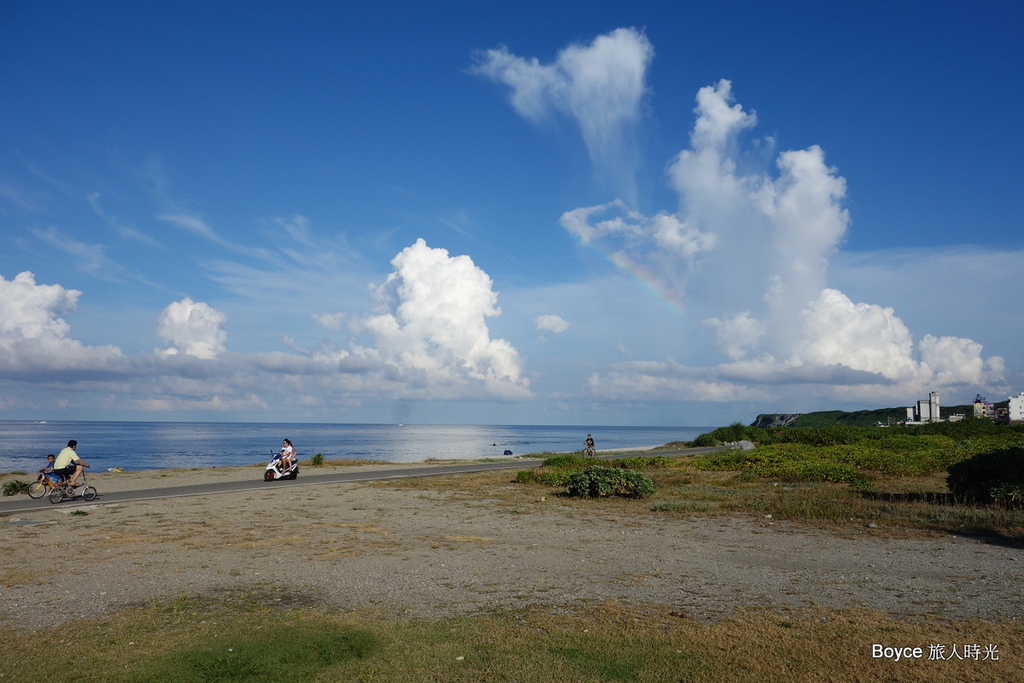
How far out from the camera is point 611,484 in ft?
73.7

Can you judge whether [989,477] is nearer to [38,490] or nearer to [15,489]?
[38,490]

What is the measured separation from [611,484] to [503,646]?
1610 centimetres

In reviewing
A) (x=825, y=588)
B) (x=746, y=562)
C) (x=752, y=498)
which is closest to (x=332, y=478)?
(x=752, y=498)

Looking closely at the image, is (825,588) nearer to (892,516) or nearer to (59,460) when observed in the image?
(892,516)

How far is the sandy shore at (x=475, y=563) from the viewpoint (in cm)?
898

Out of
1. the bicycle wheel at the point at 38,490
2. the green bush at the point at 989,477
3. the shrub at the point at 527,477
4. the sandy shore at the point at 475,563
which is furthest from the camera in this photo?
the shrub at the point at 527,477

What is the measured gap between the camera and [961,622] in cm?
777

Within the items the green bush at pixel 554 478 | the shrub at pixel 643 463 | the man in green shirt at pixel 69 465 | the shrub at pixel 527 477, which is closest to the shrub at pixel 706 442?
the shrub at pixel 643 463

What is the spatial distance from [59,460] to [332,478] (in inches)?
459

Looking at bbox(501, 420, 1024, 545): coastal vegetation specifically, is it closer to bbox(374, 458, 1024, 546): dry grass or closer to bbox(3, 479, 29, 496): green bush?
bbox(374, 458, 1024, 546): dry grass

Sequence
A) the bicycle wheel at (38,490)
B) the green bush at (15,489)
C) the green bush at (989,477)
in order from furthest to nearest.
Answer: the green bush at (15,489) < the bicycle wheel at (38,490) < the green bush at (989,477)

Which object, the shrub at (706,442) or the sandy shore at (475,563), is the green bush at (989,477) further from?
the shrub at (706,442)

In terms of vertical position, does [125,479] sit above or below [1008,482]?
below

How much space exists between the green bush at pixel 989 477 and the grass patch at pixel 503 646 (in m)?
13.5
